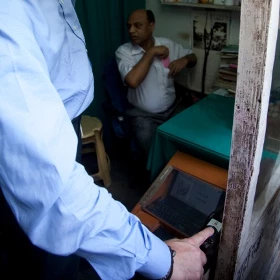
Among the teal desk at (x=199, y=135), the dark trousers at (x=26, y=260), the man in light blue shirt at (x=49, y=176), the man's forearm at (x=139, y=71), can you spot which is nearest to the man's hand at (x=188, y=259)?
the man in light blue shirt at (x=49, y=176)

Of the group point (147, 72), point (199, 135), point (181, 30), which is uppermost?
point (181, 30)

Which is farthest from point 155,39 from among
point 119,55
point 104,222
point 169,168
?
point 104,222

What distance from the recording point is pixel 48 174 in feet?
1.47

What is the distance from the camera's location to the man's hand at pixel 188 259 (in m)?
0.66

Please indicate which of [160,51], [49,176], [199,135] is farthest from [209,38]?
[49,176]

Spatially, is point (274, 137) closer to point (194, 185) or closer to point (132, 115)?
point (194, 185)

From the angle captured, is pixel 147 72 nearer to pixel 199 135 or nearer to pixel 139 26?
pixel 139 26

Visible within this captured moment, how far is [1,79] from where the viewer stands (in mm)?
416

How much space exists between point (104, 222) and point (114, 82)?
1.77 metres

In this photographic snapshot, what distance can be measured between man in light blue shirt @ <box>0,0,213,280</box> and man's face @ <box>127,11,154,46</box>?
1.51 meters

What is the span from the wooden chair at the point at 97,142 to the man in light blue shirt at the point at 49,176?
4.77 ft

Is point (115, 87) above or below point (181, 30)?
below

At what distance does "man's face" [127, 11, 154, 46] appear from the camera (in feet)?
6.74

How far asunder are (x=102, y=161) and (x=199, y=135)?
1054 millimetres
